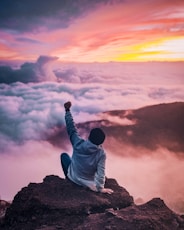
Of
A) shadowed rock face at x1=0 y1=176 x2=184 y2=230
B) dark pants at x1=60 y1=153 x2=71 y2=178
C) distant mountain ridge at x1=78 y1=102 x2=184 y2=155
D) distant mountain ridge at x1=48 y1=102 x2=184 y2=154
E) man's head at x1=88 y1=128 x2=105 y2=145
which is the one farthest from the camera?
distant mountain ridge at x1=78 y1=102 x2=184 y2=155

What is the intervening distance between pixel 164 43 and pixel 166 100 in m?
0.79

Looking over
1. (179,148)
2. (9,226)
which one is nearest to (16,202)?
(9,226)

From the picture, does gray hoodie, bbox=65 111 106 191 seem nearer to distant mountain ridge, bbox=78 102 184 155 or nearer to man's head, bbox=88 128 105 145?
man's head, bbox=88 128 105 145

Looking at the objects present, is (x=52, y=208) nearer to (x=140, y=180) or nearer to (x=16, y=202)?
(x=16, y=202)

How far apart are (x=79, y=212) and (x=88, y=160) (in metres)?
0.51

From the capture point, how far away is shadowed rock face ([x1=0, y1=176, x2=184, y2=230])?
275 cm

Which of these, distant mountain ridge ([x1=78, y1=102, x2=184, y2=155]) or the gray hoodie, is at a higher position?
distant mountain ridge ([x1=78, y1=102, x2=184, y2=155])

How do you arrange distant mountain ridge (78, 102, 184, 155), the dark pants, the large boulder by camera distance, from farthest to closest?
distant mountain ridge (78, 102, 184, 155) → the dark pants → the large boulder

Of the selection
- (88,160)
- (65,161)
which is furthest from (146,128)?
(88,160)

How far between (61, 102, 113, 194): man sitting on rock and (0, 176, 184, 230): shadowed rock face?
0.09 m

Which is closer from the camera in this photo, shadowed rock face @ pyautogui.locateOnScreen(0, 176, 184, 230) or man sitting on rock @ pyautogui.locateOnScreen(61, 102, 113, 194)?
shadowed rock face @ pyautogui.locateOnScreen(0, 176, 184, 230)

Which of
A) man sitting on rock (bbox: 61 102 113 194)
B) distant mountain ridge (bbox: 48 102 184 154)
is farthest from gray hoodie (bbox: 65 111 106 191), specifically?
distant mountain ridge (bbox: 48 102 184 154)

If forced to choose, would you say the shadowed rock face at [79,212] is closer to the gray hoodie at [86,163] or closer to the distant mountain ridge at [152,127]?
the gray hoodie at [86,163]

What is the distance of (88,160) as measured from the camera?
3.23 meters
